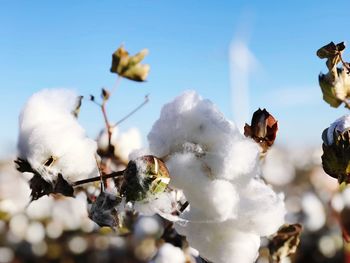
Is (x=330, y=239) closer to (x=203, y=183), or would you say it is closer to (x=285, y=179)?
(x=285, y=179)

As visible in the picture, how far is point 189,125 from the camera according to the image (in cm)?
71

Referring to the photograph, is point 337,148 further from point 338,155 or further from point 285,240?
point 285,240

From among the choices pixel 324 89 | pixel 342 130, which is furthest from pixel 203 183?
pixel 324 89

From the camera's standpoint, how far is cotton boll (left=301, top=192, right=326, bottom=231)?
4.16m

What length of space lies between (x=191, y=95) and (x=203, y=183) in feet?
0.32

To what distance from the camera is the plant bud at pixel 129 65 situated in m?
1.11

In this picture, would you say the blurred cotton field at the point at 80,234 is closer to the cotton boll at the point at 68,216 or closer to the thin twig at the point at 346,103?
the cotton boll at the point at 68,216

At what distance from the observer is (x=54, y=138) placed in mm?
768

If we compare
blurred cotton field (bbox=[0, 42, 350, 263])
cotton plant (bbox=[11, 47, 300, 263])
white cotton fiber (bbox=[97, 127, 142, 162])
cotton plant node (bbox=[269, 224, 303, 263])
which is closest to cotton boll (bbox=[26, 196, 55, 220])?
white cotton fiber (bbox=[97, 127, 142, 162])

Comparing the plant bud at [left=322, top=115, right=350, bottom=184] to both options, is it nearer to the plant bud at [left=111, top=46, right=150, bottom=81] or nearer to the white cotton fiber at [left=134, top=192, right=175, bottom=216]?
the white cotton fiber at [left=134, top=192, right=175, bottom=216]

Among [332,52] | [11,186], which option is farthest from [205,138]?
[11,186]

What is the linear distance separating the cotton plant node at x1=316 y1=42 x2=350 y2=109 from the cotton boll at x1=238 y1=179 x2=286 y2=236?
0.21 m

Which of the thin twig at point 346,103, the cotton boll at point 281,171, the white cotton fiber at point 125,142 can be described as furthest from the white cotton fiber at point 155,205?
the cotton boll at point 281,171

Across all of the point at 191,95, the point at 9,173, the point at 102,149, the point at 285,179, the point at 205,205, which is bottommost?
the point at 9,173
